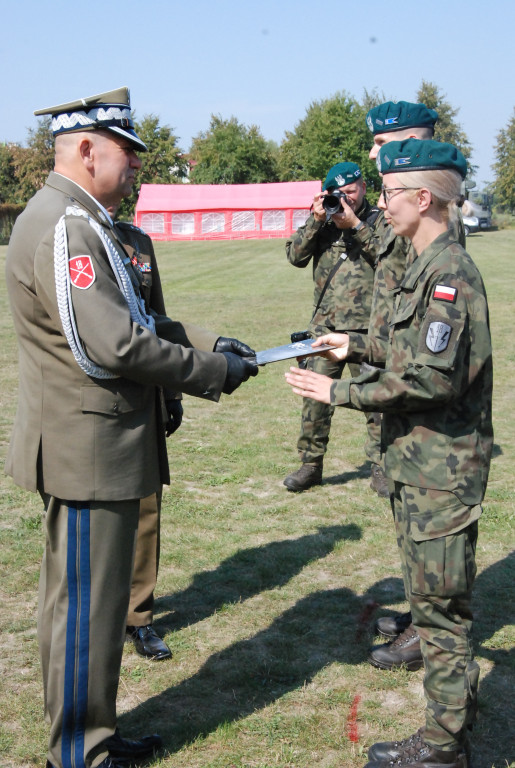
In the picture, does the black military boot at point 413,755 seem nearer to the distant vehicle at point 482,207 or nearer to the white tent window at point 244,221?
the white tent window at point 244,221

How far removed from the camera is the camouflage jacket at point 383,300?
3.51 metres

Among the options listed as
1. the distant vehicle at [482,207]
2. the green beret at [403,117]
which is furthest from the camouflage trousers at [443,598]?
the distant vehicle at [482,207]

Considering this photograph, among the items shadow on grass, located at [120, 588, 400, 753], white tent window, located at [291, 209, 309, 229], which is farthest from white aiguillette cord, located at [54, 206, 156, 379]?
white tent window, located at [291, 209, 309, 229]

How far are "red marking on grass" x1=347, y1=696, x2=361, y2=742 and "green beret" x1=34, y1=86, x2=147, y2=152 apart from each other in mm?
2541

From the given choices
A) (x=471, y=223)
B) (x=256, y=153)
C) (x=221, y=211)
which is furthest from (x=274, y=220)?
(x=256, y=153)

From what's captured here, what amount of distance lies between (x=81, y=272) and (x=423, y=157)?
4.17 feet

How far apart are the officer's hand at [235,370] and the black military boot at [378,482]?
10.3ft

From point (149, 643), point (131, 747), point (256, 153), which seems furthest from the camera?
point (256, 153)

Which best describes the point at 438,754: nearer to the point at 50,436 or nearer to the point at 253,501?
the point at 50,436

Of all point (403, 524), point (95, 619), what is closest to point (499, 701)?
point (403, 524)

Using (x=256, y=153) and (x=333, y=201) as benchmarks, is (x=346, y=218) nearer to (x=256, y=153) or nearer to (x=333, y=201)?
(x=333, y=201)

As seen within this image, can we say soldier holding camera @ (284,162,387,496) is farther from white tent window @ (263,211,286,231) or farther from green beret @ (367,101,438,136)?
white tent window @ (263,211,286,231)

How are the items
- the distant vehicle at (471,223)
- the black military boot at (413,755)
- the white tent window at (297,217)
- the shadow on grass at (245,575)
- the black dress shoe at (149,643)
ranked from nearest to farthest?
the black military boot at (413,755) → the black dress shoe at (149,643) → the shadow on grass at (245,575) → the white tent window at (297,217) → the distant vehicle at (471,223)

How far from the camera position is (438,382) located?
8.76 ft
